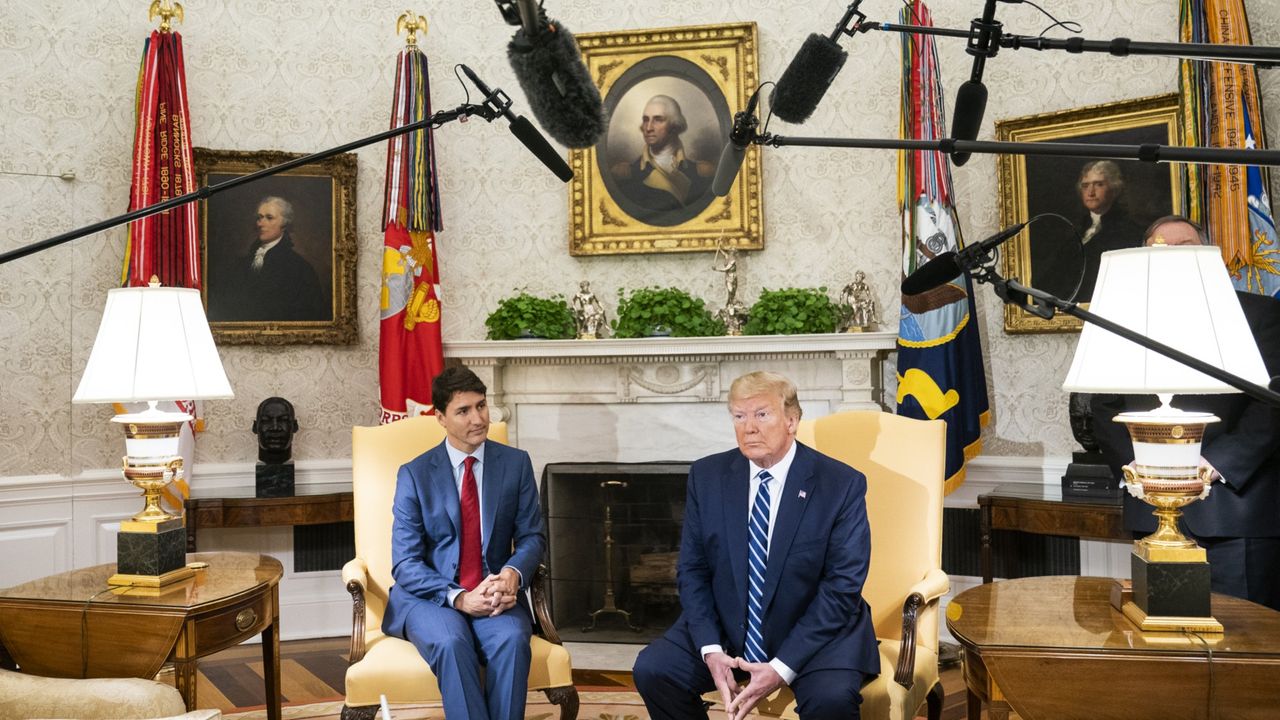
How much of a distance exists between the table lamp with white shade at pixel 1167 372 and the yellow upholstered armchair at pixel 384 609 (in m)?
1.86

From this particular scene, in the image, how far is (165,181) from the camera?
17.4 ft

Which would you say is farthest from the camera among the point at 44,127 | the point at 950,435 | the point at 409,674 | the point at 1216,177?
the point at 44,127

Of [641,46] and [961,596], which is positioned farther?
[641,46]

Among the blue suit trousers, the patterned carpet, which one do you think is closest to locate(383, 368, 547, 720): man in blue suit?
the blue suit trousers

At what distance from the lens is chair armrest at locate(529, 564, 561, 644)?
11.4 feet

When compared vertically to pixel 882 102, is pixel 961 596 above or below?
below

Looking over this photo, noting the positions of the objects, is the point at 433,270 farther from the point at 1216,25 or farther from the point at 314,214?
the point at 1216,25

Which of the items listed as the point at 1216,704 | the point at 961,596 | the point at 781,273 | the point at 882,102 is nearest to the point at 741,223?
the point at 781,273

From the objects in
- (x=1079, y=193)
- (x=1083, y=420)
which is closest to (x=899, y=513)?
(x=1083, y=420)

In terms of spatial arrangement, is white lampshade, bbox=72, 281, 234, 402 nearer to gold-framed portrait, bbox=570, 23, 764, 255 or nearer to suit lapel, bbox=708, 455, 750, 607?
suit lapel, bbox=708, 455, 750, 607

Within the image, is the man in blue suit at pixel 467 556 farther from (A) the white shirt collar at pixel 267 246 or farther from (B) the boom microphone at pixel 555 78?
(A) the white shirt collar at pixel 267 246

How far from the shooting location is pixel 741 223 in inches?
224

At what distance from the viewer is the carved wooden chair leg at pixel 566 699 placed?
3332 mm

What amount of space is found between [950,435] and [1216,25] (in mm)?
2269
